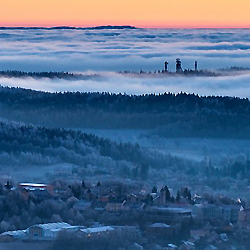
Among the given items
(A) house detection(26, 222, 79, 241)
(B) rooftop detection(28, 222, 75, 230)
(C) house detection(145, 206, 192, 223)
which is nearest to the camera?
(A) house detection(26, 222, 79, 241)

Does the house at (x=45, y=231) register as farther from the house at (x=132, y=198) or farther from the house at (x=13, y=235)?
the house at (x=132, y=198)

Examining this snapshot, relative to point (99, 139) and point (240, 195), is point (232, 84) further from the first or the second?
point (240, 195)

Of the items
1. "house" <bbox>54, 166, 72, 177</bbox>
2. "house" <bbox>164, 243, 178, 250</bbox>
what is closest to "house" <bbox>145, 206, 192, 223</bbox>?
"house" <bbox>164, 243, 178, 250</bbox>

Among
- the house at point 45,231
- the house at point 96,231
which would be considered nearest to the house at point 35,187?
the house at point 45,231

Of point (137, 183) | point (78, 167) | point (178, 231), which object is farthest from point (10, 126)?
point (178, 231)

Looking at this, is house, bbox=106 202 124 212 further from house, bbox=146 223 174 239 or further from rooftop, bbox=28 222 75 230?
house, bbox=146 223 174 239

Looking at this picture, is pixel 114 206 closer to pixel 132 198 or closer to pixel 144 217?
pixel 132 198

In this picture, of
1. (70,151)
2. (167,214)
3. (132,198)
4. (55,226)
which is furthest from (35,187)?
(70,151)
